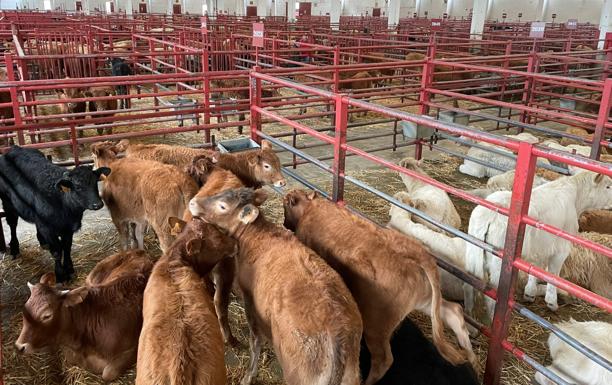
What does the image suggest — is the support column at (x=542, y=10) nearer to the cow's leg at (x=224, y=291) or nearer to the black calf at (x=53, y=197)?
the black calf at (x=53, y=197)

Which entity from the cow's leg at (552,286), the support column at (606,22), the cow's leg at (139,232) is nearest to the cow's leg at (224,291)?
the cow's leg at (139,232)

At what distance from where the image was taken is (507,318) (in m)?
2.98

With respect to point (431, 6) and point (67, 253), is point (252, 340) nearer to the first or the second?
point (67, 253)

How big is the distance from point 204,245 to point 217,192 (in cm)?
85

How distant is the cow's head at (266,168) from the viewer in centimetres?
492

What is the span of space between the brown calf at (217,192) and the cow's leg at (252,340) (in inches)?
15.1

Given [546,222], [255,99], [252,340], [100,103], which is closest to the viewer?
[252,340]

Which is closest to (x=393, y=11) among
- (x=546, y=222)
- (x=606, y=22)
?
(x=606, y=22)

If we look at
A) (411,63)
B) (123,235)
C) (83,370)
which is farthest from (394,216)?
(411,63)

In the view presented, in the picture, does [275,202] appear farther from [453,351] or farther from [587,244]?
[587,244]

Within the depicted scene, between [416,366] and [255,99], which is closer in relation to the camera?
[416,366]

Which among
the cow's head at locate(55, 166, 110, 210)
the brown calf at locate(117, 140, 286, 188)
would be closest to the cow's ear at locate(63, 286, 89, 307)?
the cow's head at locate(55, 166, 110, 210)

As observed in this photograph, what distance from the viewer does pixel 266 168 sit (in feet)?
16.1

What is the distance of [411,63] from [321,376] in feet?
18.7
